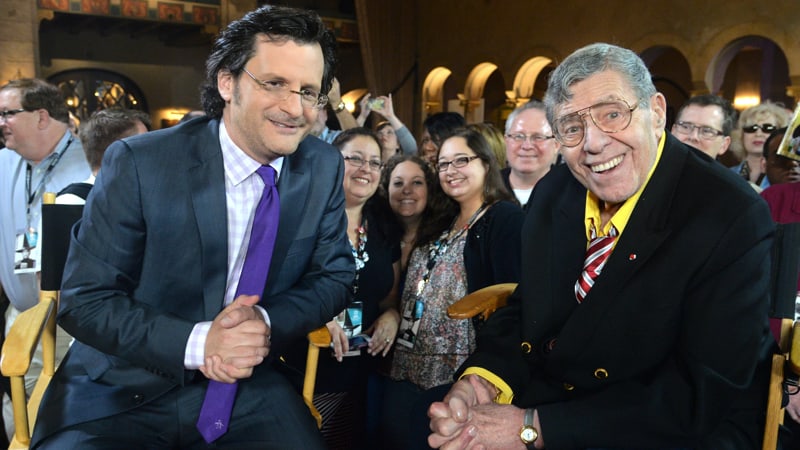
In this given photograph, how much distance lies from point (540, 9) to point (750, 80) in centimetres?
497

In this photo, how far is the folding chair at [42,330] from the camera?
1936 mm

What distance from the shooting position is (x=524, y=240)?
2.11 meters

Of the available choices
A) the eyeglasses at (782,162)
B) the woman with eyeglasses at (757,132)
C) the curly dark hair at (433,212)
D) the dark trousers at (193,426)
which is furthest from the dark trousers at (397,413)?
the woman with eyeglasses at (757,132)

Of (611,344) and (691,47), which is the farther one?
(691,47)

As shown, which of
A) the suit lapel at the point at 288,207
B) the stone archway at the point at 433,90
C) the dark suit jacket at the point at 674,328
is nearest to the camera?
the dark suit jacket at the point at 674,328

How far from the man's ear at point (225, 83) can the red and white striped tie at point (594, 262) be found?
1102mm

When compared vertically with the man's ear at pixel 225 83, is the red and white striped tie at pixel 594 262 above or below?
below

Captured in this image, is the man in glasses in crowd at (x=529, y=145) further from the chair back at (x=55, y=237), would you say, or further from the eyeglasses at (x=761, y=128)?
the chair back at (x=55, y=237)

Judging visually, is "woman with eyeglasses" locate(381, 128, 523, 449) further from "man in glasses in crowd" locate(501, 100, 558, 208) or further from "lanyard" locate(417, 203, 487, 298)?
"man in glasses in crowd" locate(501, 100, 558, 208)

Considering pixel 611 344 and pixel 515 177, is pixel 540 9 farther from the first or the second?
pixel 611 344

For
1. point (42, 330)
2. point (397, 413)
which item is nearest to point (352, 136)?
point (397, 413)

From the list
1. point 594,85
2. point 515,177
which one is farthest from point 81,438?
point 515,177

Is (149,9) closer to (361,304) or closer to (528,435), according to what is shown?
(361,304)

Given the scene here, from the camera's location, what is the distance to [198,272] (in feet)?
6.25
